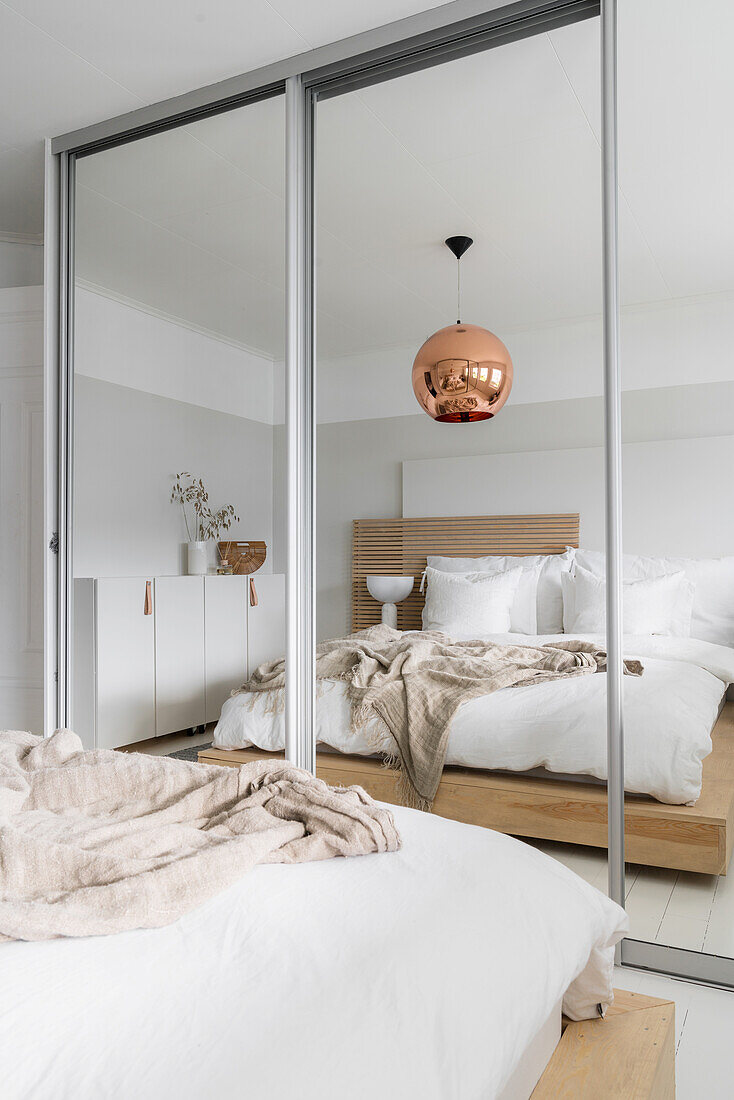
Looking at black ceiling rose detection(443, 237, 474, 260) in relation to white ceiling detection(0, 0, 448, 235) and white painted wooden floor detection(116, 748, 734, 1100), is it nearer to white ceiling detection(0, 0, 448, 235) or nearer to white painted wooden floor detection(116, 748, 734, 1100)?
white ceiling detection(0, 0, 448, 235)

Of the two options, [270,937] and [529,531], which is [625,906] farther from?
[270,937]

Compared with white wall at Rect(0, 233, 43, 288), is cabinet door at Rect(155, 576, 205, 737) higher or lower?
lower

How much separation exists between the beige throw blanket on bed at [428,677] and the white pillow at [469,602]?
4cm

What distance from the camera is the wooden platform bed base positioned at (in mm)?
2172

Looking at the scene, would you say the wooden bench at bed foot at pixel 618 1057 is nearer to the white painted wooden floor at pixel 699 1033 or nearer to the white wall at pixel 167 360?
the white painted wooden floor at pixel 699 1033

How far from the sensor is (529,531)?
7.89 feet

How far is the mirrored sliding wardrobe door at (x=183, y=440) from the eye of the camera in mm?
2826

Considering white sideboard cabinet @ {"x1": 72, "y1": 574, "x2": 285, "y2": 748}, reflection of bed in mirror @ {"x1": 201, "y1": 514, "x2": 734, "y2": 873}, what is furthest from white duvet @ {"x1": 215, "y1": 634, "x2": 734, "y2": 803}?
white sideboard cabinet @ {"x1": 72, "y1": 574, "x2": 285, "y2": 748}

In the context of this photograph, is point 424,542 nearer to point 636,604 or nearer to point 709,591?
point 636,604

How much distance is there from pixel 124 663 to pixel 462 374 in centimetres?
163

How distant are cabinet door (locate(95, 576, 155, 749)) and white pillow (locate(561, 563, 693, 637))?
1.53 m

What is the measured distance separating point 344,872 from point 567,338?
1.69 metres

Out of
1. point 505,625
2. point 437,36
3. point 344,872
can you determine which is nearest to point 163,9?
point 437,36

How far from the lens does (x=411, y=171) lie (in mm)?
Answer: 2602
